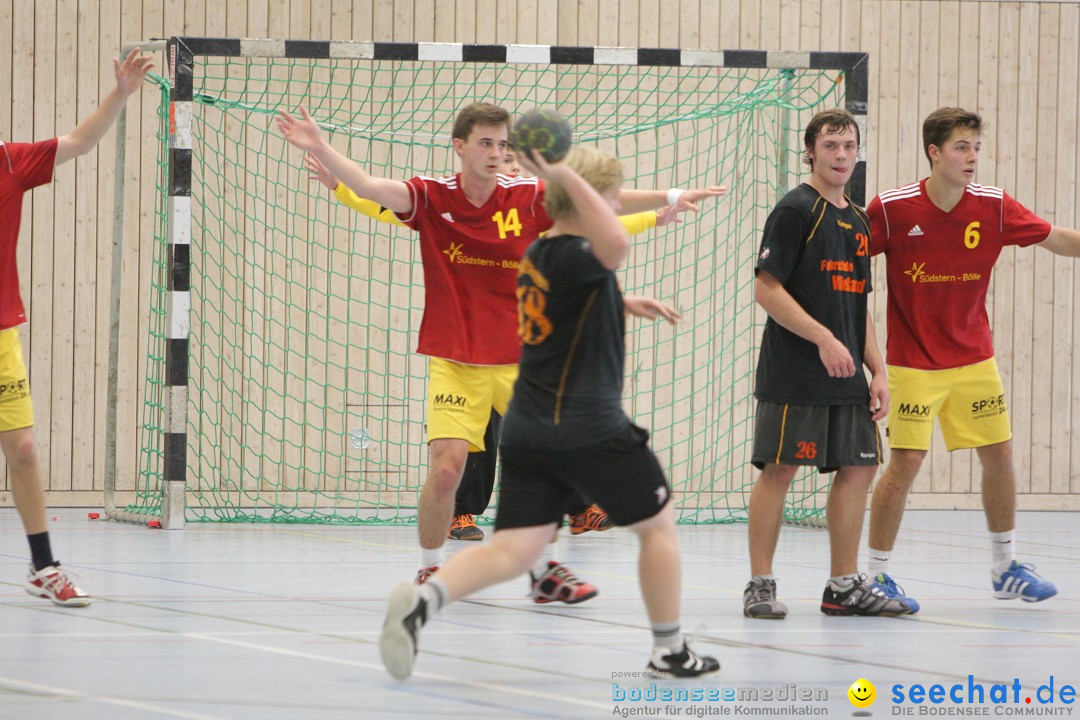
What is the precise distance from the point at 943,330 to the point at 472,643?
7.47 feet

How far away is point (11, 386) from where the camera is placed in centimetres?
499

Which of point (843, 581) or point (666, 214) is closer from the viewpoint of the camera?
point (843, 581)

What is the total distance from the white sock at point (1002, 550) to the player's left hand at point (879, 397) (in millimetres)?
830

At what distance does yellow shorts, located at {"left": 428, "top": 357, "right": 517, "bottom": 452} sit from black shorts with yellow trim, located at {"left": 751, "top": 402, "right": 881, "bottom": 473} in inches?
38.2

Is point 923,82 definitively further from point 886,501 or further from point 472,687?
point 472,687

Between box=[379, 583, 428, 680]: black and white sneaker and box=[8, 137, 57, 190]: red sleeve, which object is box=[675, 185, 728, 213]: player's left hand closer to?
box=[379, 583, 428, 680]: black and white sneaker

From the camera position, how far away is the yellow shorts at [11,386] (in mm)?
4988

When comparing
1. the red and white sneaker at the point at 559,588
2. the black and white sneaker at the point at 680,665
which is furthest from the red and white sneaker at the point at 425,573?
the black and white sneaker at the point at 680,665

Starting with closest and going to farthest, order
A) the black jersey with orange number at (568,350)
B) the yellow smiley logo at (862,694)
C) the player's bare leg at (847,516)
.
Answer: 1. the yellow smiley logo at (862,694)
2. the black jersey with orange number at (568,350)
3. the player's bare leg at (847,516)

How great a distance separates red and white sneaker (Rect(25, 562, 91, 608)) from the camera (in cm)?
495

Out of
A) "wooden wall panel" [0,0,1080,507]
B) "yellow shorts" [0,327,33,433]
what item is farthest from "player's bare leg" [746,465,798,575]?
"wooden wall panel" [0,0,1080,507]

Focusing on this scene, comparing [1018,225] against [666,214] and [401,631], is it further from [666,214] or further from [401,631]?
[401,631]

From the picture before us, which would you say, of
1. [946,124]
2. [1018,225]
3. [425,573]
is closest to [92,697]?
[425,573]

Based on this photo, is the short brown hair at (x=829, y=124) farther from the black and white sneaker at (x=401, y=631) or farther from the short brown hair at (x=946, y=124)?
the black and white sneaker at (x=401, y=631)
